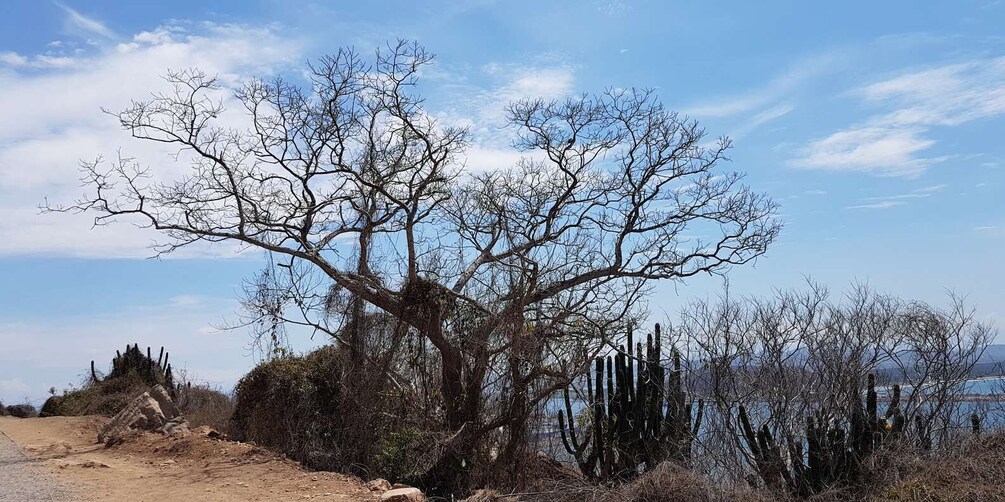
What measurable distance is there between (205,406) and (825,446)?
18.5m

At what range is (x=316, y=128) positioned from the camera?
14539mm

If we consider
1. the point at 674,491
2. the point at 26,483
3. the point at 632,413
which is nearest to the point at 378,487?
the point at 674,491

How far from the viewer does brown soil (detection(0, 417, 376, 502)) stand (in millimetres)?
10891

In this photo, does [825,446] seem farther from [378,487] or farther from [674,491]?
[378,487]

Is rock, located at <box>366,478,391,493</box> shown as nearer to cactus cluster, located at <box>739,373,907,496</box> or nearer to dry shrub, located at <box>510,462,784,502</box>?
dry shrub, located at <box>510,462,784,502</box>

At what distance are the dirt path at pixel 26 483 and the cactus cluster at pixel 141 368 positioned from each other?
1359cm

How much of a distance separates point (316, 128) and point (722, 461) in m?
8.64

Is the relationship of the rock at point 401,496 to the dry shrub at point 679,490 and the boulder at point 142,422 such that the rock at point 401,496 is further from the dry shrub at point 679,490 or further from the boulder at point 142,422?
the boulder at point 142,422

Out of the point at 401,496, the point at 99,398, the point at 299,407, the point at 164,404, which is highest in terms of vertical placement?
the point at 99,398

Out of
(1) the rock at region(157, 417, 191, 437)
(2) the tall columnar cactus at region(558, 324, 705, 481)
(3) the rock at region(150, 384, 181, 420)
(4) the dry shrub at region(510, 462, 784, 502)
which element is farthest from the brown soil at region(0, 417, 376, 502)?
(2) the tall columnar cactus at region(558, 324, 705, 481)

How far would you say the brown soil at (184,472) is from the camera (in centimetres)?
1089

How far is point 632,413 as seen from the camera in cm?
1470

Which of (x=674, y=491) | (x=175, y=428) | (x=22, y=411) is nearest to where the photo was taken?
(x=674, y=491)

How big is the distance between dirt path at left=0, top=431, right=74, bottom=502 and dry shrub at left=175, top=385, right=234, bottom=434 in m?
4.12
